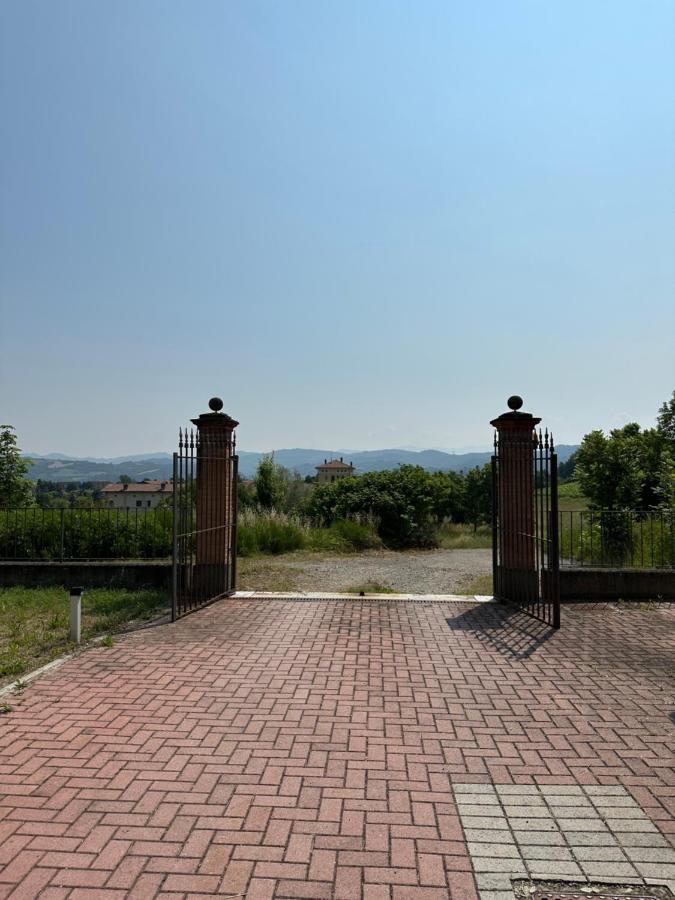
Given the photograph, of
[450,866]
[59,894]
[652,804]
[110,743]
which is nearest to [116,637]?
[110,743]

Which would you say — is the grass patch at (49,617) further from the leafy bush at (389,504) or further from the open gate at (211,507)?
the leafy bush at (389,504)

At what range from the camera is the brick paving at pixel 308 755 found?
97.3 inches

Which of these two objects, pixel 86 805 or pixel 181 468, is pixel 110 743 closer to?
pixel 86 805

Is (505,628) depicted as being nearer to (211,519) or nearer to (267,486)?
(211,519)

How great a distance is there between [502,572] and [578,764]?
4.79 m

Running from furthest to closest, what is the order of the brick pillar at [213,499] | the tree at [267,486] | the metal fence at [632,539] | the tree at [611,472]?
the tree at [267,486] < the tree at [611,472] < the metal fence at [632,539] < the brick pillar at [213,499]

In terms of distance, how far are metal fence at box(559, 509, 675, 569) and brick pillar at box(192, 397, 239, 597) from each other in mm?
5224

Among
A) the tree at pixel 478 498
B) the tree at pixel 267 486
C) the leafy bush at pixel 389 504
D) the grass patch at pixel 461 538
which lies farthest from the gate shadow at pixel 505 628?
Answer: the tree at pixel 478 498

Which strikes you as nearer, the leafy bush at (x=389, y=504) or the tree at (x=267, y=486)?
the leafy bush at (x=389, y=504)

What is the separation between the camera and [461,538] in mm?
20859

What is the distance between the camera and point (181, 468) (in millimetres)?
7012

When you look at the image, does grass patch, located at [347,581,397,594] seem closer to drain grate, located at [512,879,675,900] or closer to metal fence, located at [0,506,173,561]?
metal fence, located at [0,506,173,561]

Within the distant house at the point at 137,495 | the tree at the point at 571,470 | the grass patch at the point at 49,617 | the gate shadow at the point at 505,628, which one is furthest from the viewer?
the distant house at the point at 137,495

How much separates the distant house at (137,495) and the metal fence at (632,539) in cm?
668
